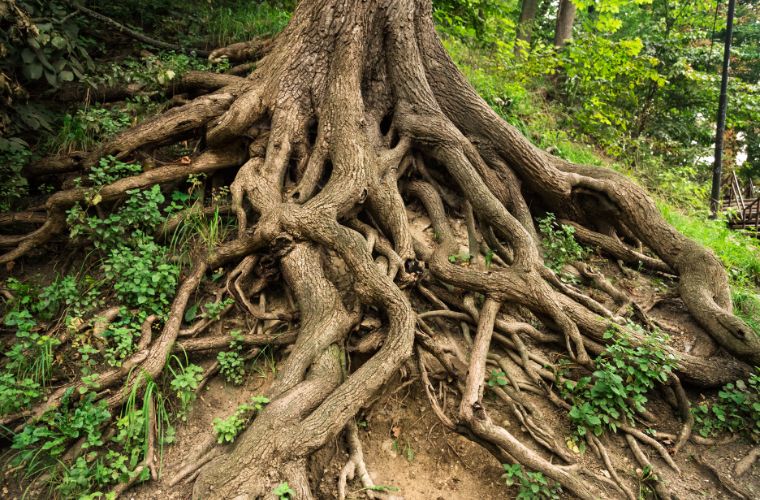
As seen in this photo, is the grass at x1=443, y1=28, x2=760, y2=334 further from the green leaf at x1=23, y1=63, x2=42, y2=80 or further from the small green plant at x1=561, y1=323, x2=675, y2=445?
the green leaf at x1=23, y1=63, x2=42, y2=80

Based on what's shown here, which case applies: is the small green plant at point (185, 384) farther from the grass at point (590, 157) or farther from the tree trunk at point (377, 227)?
the grass at point (590, 157)

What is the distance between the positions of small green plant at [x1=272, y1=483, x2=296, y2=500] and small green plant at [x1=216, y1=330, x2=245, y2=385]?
3.50 ft

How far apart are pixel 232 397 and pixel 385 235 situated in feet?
6.22

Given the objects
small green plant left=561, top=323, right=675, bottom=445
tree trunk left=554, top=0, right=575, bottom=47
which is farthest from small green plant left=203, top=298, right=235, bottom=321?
tree trunk left=554, top=0, right=575, bottom=47

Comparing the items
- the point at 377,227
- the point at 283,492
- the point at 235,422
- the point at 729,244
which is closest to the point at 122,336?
the point at 235,422

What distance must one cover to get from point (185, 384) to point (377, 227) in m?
2.11

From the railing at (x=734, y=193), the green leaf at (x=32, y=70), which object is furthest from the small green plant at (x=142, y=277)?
the railing at (x=734, y=193)

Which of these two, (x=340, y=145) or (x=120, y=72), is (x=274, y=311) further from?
(x=120, y=72)

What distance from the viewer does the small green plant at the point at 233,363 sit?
10.4 feet

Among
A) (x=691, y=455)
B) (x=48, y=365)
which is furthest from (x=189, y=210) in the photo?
(x=691, y=455)

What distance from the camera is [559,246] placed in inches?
177

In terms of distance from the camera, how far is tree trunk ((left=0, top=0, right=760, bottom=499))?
9.02 ft

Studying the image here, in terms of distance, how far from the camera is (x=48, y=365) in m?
3.00

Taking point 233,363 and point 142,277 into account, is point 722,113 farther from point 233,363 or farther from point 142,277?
point 142,277
